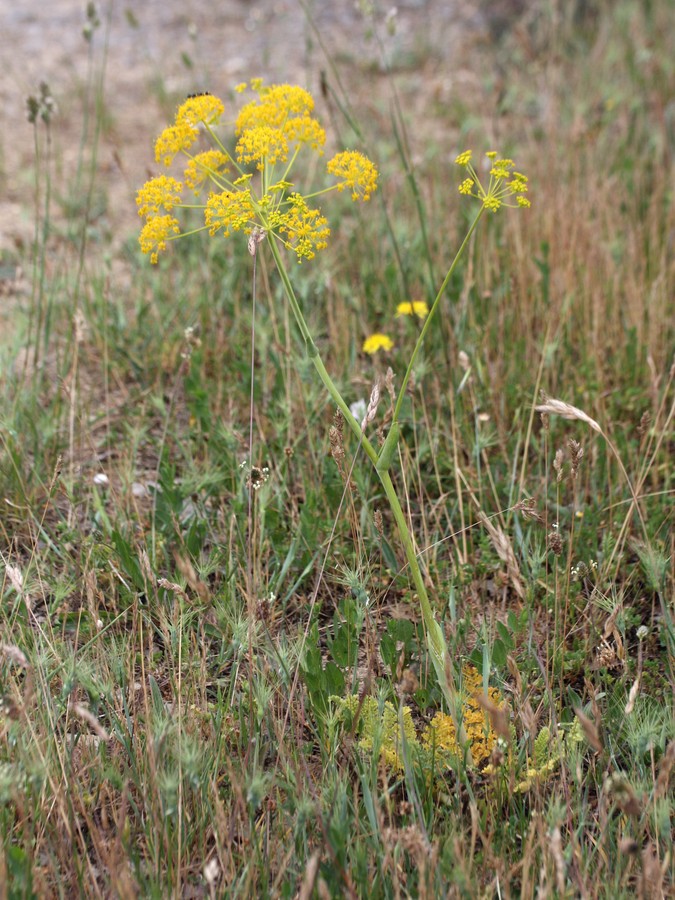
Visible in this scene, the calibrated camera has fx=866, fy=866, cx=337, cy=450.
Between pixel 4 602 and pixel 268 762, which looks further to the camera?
pixel 4 602

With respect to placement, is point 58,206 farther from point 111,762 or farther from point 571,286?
point 111,762

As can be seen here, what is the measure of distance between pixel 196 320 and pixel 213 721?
1.75 m

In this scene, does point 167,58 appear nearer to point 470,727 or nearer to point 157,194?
point 157,194

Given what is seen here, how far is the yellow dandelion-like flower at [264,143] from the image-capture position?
1580 millimetres

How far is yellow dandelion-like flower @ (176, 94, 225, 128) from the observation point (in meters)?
1.61

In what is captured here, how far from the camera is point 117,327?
10.2 ft

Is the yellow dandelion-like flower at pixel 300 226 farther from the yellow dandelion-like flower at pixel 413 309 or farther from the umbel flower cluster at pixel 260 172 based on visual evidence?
the yellow dandelion-like flower at pixel 413 309

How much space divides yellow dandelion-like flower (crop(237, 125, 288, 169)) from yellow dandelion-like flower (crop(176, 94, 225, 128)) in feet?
0.23

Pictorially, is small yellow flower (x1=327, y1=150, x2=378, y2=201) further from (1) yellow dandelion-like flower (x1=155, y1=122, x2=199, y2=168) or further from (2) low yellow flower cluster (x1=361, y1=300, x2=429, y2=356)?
(2) low yellow flower cluster (x1=361, y1=300, x2=429, y2=356)

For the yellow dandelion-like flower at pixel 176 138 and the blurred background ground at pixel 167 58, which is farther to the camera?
the blurred background ground at pixel 167 58

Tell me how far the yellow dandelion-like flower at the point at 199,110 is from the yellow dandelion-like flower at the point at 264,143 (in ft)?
0.23

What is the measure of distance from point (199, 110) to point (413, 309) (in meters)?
1.40

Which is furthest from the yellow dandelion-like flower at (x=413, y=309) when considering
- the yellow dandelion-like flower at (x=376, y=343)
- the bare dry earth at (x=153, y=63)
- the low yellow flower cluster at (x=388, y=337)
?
the bare dry earth at (x=153, y=63)

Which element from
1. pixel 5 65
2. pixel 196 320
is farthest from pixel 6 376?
pixel 5 65
